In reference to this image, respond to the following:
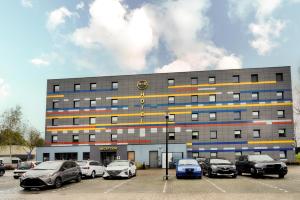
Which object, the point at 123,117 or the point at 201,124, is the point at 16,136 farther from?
the point at 201,124

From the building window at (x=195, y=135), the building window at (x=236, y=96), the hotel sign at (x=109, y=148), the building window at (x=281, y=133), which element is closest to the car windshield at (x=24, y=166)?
the hotel sign at (x=109, y=148)

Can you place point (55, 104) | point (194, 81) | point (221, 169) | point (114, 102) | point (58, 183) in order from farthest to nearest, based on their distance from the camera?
point (55, 104) < point (114, 102) < point (194, 81) < point (221, 169) < point (58, 183)

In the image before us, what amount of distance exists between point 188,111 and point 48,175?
3435 centimetres

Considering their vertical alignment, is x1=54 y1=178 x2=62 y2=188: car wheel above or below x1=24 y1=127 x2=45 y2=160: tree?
below

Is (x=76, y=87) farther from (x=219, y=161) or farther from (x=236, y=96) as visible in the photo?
(x=219, y=161)

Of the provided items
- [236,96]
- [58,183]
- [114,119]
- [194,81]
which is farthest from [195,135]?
[58,183]

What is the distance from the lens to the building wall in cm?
4944

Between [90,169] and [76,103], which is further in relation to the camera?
[76,103]

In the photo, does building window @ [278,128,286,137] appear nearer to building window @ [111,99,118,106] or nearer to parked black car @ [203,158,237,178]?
building window @ [111,99,118,106]

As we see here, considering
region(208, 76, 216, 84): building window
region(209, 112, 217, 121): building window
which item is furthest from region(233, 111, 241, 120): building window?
region(208, 76, 216, 84): building window

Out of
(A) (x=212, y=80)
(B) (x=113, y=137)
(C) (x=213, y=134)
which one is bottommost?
(B) (x=113, y=137)

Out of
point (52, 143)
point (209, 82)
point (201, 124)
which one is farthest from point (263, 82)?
point (52, 143)

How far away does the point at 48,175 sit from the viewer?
60.7 feet

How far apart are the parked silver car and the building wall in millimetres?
30731
